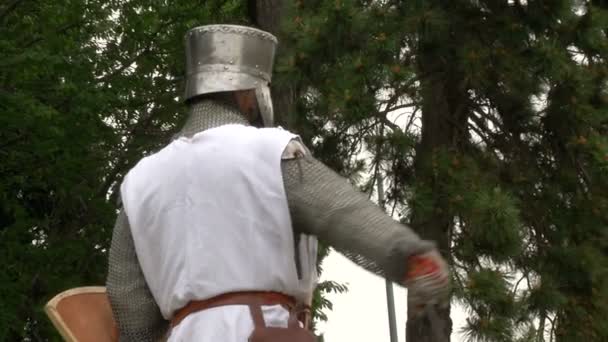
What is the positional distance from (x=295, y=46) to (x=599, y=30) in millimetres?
1789

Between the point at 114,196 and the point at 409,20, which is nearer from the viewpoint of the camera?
the point at 409,20

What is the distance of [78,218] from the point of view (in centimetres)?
1096

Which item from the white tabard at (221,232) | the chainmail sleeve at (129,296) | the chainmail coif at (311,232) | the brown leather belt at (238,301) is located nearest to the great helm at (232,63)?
the chainmail coif at (311,232)

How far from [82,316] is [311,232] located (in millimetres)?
705

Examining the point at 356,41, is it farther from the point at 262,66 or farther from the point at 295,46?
the point at 262,66

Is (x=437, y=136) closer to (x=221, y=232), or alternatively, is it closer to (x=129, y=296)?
(x=129, y=296)

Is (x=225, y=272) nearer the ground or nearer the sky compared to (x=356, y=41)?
nearer the ground

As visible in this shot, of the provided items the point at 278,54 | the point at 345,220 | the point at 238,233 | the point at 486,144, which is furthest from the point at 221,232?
the point at 486,144

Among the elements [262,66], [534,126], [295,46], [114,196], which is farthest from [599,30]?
[262,66]

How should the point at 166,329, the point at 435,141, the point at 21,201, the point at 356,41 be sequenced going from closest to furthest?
1. the point at 166,329
2. the point at 356,41
3. the point at 435,141
4. the point at 21,201

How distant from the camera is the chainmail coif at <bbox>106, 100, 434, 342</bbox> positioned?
11.4 ft

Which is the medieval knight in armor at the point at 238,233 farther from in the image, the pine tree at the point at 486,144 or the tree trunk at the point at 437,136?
the tree trunk at the point at 437,136

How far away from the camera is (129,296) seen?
3.81 m

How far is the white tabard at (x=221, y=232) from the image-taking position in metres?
3.57
